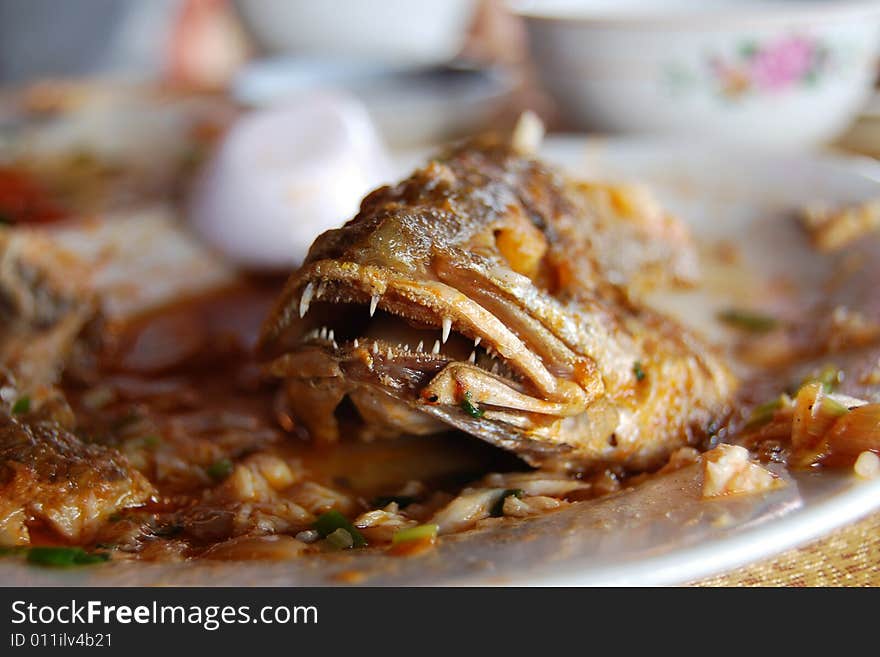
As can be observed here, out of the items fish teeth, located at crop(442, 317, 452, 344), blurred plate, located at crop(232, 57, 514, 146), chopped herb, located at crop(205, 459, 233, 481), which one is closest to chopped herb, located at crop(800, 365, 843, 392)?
fish teeth, located at crop(442, 317, 452, 344)

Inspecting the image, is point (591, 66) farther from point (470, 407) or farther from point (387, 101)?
point (470, 407)

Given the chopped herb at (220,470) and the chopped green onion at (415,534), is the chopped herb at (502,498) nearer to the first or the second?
the chopped green onion at (415,534)

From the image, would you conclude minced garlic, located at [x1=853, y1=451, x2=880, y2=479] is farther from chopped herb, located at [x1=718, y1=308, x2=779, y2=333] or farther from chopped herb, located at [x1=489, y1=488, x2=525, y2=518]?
chopped herb, located at [x1=718, y1=308, x2=779, y2=333]

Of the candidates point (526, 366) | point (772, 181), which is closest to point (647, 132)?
point (772, 181)

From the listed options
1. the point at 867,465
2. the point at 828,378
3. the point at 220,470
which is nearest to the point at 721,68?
the point at 828,378
